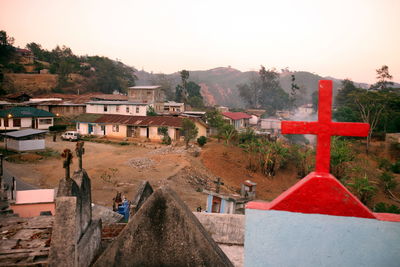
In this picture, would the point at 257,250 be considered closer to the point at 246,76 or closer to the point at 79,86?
the point at 79,86

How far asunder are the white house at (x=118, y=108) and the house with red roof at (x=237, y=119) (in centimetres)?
1370

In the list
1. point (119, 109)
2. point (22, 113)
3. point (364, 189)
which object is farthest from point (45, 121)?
point (364, 189)

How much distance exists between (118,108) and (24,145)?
18716mm

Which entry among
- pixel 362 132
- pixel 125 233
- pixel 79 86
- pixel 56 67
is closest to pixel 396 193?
pixel 362 132

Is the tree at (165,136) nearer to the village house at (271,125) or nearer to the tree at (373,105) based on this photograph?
the tree at (373,105)

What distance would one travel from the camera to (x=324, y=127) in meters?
3.32

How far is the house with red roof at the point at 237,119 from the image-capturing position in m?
49.8

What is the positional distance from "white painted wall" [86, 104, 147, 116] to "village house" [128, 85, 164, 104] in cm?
554

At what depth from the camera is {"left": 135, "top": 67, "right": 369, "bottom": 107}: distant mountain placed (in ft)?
443

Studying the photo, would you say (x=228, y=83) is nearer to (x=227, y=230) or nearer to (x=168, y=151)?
(x=168, y=151)

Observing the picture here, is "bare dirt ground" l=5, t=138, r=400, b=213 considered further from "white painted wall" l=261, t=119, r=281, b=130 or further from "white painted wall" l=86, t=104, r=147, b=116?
"white painted wall" l=261, t=119, r=281, b=130

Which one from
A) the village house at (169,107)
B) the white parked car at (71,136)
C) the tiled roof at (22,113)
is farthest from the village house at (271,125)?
the tiled roof at (22,113)

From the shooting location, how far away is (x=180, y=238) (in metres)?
3.09

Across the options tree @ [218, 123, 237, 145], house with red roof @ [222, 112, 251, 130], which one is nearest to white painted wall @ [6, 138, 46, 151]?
tree @ [218, 123, 237, 145]
